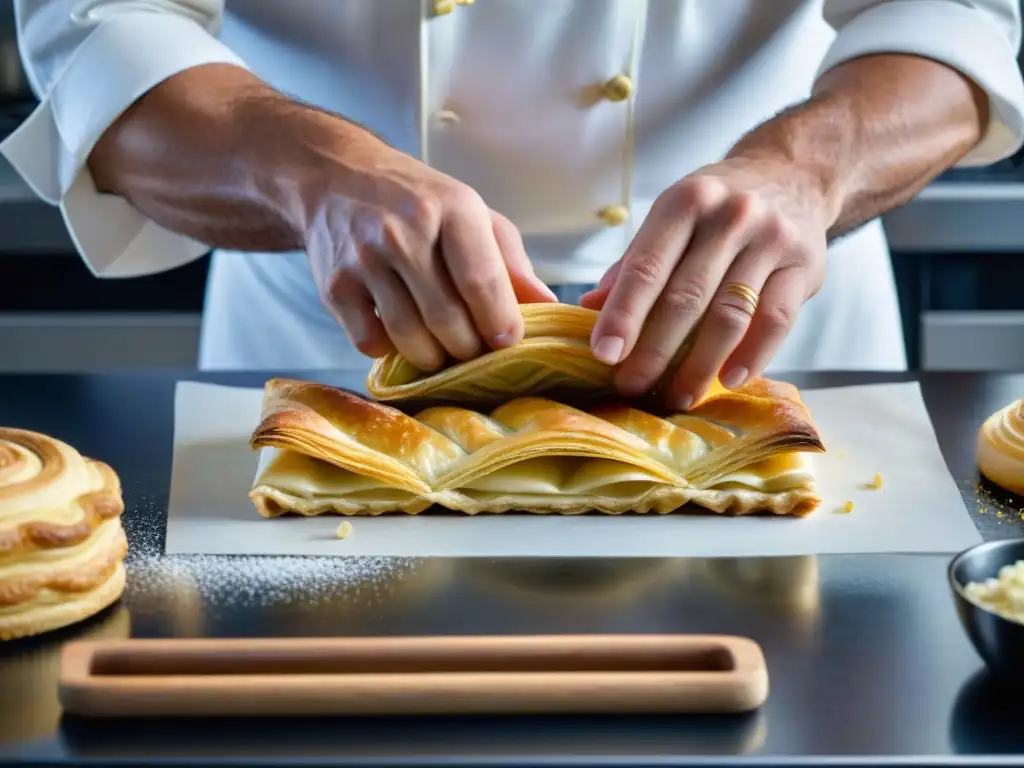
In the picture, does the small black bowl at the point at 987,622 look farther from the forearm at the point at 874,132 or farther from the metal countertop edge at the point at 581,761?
the forearm at the point at 874,132

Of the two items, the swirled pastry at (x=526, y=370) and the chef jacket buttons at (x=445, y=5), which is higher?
the chef jacket buttons at (x=445, y=5)

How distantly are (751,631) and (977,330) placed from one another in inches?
82.6

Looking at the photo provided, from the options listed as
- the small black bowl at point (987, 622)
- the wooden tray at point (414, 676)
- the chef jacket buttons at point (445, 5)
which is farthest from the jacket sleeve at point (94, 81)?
the small black bowl at point (987, 622)

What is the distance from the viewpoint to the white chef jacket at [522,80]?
5.46ft

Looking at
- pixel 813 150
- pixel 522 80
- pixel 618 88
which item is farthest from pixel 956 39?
pixel 522 80

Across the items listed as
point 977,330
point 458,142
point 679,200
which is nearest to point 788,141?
point 679,200

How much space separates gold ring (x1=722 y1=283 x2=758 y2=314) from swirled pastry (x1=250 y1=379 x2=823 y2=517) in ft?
0.34

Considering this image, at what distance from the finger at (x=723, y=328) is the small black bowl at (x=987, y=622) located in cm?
38

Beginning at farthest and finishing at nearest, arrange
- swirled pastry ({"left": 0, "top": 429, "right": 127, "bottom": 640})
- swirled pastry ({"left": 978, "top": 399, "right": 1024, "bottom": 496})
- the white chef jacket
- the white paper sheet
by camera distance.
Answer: the white chef jacket
swirled pastry ({"left": 978, "top": 399, "right": 1024, "bottom": 496})
the white paper sheet
swirled pastry ({"left": 0, "top": 429, "right": 127, "bottom": 640})

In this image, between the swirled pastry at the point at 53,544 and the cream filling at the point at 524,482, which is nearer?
the swirled pastry at the point at 53,544

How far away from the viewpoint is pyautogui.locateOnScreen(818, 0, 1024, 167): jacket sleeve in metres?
1.67

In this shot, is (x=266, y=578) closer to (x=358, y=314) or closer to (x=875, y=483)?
(x=358, y=314)

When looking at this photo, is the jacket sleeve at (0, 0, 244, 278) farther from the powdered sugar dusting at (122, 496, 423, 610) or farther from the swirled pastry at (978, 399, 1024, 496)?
the swirled pastry at (978, 399, 1024, 496)

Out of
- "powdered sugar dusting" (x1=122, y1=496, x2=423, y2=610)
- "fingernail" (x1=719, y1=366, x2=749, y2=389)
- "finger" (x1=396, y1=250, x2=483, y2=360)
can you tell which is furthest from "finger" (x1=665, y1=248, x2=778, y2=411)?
"powdered sugar dusting" (x1=122, y1=496, x2=423, y2=610)
